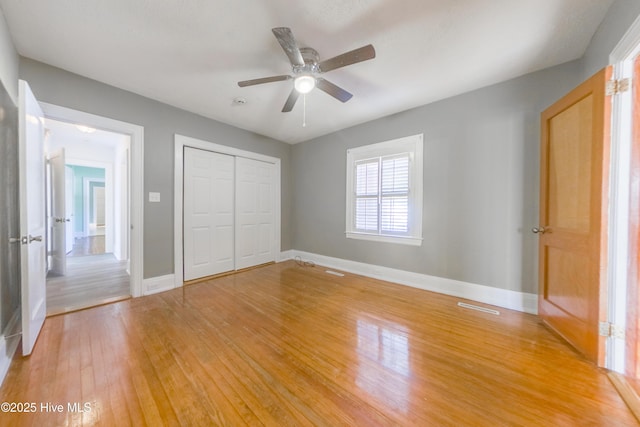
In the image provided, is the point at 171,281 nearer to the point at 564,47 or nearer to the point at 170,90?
the point at 170,90

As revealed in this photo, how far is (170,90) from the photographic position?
2.69 metres

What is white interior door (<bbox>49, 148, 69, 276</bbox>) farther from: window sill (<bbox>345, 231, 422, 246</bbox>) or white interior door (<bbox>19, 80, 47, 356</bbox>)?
window sill (<bbox>345, 231, 422, 246</bbox>)

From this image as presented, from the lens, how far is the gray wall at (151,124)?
89.7 inches

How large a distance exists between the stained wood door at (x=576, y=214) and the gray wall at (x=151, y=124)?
4063mm

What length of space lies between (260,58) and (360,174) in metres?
2.25

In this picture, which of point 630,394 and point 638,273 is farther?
point 638,273

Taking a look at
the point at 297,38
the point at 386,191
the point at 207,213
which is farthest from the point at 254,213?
the point at 297,38

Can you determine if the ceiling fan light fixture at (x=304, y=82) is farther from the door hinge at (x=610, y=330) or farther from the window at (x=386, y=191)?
the door hinge at (x=610, y=330)

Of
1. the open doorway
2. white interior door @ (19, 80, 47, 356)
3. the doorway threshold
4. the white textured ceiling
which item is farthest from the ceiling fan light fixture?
the doorway threshold

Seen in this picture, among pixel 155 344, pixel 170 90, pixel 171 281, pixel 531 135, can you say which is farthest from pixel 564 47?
pixel 171 281

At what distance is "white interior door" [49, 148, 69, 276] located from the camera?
11.9 feet

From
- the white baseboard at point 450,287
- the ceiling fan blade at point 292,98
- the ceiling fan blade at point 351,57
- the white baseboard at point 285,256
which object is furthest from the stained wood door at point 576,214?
the white baseboard at point 285,256

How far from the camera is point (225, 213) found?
12.6 ft

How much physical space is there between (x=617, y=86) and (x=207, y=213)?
173 inches
